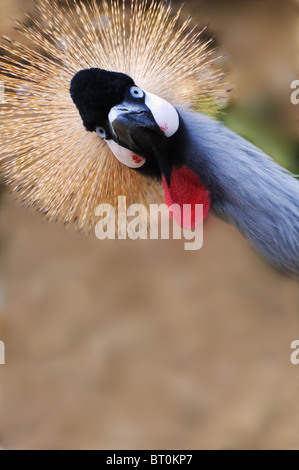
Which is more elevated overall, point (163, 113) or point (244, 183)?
point (163, 113)

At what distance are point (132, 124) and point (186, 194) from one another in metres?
0.23

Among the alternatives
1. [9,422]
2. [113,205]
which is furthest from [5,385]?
[113,205]

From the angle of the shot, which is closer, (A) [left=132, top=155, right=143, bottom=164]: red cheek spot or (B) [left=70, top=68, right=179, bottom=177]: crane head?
(B) [left=70, top=68, right=179, bottom=177]: crane head

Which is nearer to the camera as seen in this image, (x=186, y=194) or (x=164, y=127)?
(x=164, y=127)

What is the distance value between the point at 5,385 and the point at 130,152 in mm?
1219

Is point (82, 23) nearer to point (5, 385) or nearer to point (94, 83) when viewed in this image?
point (94, 83)

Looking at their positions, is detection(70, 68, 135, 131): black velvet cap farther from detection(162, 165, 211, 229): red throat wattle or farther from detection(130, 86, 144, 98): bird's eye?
detection(162, 165, 211, 229): red throat wattle

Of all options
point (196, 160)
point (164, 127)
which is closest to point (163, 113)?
point (164, 127)

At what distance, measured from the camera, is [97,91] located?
0.71m

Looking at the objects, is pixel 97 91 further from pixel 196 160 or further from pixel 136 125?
pixel 196 160

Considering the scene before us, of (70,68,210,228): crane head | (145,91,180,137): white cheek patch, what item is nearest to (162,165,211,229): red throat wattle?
(70,68,210,228): crane head

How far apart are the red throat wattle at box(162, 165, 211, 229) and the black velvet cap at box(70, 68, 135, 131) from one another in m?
0.20

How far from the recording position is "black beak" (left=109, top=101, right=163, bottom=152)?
0.72m

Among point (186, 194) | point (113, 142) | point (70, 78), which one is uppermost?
point (70, 78)
